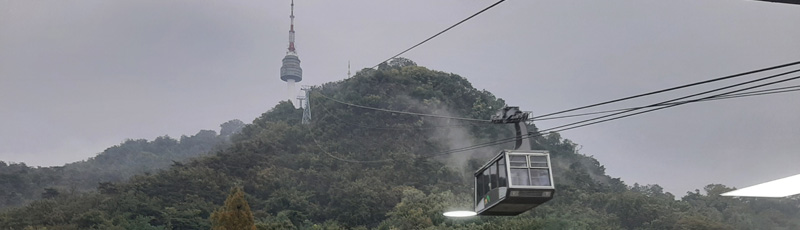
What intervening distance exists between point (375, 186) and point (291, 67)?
89875mm

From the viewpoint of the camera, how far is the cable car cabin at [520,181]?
44.2 ft

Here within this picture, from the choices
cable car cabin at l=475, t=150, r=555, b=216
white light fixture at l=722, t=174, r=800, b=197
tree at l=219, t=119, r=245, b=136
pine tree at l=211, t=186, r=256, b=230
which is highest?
tree at l=219, t=119, r=245, b=136

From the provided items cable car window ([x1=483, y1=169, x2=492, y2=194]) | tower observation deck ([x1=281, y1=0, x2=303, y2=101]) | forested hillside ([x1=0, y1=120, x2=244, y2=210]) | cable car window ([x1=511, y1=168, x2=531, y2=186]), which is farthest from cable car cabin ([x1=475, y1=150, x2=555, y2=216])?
tower observation deck ([x1=281, y1=0, x2=303, y2=101])

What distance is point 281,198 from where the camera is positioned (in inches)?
1973

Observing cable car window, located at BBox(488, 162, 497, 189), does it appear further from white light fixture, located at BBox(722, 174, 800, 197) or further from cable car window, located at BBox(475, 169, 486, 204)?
white light fixture, located at BBox(722, 174, 800, 197)

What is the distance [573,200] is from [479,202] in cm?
4148

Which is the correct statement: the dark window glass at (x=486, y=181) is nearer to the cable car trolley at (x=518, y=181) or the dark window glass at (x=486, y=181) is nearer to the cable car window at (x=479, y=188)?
the cable car trolley at (x=518, y=181)

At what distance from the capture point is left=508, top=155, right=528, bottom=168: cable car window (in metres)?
13.7

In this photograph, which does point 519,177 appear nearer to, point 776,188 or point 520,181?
point 520,181

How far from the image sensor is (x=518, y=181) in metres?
13.5

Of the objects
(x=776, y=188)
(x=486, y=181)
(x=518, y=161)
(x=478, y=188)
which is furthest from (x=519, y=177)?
(x=776, y=188)

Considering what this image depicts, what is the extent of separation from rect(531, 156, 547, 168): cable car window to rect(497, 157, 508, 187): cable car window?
660 mm

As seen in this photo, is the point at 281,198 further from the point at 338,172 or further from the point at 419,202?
the point at 419,202

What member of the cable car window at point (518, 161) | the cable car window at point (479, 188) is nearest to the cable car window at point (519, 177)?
the cable car window at point (518, 161)
